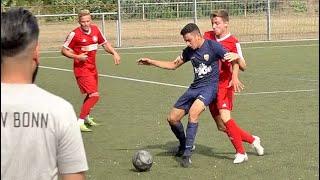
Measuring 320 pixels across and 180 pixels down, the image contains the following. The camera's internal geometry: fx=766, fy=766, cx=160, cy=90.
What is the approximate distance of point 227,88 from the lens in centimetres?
945

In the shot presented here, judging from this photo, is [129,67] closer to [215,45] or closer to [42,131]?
[215,45]

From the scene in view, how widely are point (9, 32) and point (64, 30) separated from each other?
102 feet

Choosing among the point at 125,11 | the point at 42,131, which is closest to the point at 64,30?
the point at 125,11

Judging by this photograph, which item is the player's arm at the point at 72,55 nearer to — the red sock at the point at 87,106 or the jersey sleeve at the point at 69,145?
the red sock at the point at 87,106

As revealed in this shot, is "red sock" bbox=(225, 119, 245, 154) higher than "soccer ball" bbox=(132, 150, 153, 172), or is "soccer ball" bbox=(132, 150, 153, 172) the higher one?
"red sock" bbox=(225, 119, 245, 154)

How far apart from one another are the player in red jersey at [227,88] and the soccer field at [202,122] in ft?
0.65

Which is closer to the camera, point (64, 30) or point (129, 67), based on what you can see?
point (129, 67)

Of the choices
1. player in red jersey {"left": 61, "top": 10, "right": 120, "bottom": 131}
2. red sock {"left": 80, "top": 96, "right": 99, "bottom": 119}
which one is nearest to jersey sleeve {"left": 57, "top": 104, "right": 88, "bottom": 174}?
red sock {"left": 80, "top": 96, "right": 99, "bottom": 119}

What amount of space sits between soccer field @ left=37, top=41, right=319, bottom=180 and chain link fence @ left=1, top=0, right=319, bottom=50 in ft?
31.6

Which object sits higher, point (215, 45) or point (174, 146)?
point (215, 45)

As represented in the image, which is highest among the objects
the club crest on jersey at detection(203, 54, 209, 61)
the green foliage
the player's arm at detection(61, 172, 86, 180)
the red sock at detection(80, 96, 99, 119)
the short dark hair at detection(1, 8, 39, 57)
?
the short dark hair at detection(1, 8, 39, 57)

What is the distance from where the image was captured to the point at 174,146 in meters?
10.5

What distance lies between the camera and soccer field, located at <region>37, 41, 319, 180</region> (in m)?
8.81

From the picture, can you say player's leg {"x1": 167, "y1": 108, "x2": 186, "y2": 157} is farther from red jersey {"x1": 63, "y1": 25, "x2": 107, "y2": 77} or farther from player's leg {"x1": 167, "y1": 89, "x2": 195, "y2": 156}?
red jersey {"x1": 63, "y1": 25, "x2": 107, "y2": 77}
